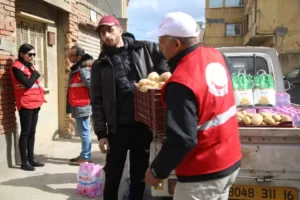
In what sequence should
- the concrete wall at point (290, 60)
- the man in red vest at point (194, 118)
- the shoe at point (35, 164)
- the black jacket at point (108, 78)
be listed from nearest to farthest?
1. the man in red vest at point (194, 118)
2. the black jacket at point (108, 78)
3. the shoe at point (35, 164)
4. the concrete wall at point (290, 60)

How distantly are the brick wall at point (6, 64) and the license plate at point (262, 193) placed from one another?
3.48 metres

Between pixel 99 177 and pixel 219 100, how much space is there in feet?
8.82

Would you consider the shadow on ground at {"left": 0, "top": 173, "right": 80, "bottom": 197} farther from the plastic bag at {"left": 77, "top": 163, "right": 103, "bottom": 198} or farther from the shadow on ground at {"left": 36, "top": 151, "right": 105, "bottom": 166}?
the shadow on ground at {"left": 36, "top": 151, "right": 105, "bottom": 166}

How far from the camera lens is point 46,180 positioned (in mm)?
4855

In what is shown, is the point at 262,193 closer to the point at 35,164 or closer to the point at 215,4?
the point at 35,164

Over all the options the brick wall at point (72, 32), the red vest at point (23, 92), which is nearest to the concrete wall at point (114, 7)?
the brick wall at point (72, 32)

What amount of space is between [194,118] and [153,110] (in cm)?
81

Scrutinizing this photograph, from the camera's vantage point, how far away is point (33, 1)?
6387mm

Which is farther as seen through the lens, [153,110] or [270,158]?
[270,158]

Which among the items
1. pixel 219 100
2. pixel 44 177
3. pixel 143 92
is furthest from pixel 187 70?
pixel 44 177

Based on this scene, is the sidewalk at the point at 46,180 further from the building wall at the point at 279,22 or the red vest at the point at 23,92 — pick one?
the building wall at the point at 279,22

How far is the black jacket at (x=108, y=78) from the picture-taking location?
128 inches

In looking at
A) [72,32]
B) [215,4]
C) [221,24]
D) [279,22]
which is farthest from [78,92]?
[215,4]

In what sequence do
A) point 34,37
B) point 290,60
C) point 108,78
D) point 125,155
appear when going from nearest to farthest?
point 108,78
point 125,155
point 34,37
point 290,60
